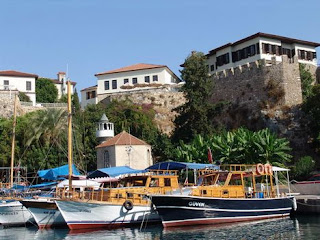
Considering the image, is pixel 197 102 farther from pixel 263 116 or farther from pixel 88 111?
pixel 88 111

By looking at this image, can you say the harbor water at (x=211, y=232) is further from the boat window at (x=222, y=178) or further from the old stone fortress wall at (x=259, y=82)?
the old stone fortress wall at (x=259, y=82)

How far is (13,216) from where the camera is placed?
1121 inches

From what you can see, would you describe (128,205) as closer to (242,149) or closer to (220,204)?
(220,204)

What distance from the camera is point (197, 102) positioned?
45.1 metres

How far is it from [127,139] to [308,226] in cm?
2277

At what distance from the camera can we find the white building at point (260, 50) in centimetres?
4962

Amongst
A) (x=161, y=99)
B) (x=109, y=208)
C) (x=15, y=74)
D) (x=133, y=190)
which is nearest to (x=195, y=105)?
(x=161, y=99)

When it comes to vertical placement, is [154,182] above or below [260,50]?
below

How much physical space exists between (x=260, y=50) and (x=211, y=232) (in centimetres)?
3235

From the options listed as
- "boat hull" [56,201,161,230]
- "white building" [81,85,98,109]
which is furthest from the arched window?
"white building" [81,85,98,109]

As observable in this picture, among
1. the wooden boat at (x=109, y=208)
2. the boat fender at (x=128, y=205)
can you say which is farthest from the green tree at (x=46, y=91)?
the boat fender at (x=128, y=205)

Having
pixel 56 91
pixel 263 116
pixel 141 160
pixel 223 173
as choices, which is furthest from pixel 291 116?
pixel 56 91

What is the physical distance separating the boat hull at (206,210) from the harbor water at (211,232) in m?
0.52

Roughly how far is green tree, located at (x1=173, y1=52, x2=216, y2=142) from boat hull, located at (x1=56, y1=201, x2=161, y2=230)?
2094cm
